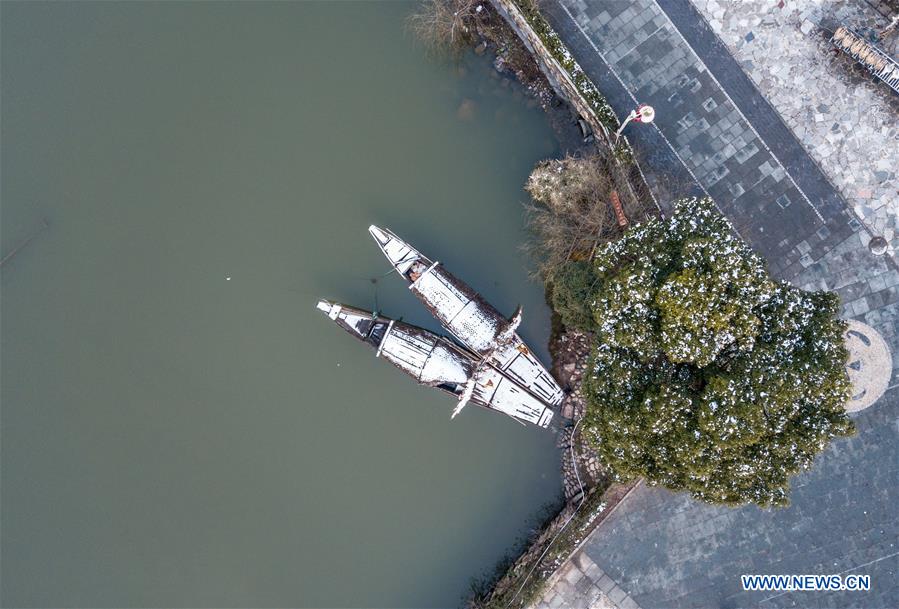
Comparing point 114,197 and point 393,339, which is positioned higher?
point 114,197

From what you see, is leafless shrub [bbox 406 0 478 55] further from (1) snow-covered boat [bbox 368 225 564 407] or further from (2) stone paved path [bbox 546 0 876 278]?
(1) snow-covered boat [bbox 368 225 564 407]

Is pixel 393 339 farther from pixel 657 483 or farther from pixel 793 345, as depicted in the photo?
pixel 793 345

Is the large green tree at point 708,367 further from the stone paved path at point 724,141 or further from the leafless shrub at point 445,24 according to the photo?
the leafless shrub at point 445,24

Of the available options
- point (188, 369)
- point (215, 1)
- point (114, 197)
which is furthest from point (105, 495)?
point (215, 1)

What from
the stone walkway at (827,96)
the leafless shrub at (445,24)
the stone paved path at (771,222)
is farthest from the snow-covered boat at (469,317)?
the stone walkway at (827,96)

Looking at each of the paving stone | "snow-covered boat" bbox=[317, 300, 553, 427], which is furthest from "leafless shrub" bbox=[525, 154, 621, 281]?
the paving stone

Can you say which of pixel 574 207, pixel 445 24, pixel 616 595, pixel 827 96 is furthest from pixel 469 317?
pixel 827 96
